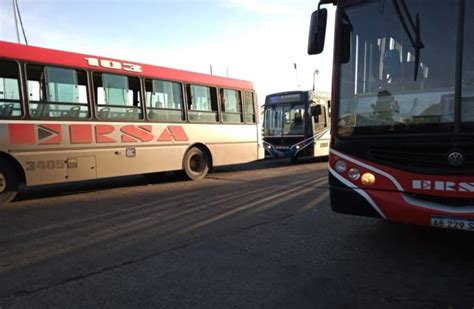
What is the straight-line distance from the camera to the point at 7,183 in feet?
25.9

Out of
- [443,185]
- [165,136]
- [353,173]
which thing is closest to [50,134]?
[165,136]

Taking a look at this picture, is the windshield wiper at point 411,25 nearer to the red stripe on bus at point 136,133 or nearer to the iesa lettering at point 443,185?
the iesa lettering at point 443,185

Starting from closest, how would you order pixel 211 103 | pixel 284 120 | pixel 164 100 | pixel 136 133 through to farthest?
pixel 136 133, pixel 164 100, pixel 211 103, pixel 284 120

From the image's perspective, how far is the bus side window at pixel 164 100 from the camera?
10359 mm

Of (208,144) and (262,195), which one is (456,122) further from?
(208,144)

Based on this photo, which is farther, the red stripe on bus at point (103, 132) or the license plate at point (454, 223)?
the red stripe on bus at point (103, 132)

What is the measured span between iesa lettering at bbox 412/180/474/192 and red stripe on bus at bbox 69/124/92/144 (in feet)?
21.9

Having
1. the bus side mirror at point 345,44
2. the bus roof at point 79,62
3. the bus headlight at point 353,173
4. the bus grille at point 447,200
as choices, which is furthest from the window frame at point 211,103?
the bus grille at point 447,200

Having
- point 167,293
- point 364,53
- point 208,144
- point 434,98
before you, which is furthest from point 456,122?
point 208,144

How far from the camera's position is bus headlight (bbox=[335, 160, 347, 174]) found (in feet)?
16.0

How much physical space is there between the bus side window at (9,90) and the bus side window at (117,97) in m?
1.62

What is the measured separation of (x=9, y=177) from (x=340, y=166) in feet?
20.0

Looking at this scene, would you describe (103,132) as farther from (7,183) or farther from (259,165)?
(259,165)

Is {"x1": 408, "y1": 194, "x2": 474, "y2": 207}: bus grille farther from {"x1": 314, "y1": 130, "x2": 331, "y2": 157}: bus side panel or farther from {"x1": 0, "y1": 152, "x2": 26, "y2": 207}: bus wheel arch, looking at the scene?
{"x1": 314, "y1": 130, "x2": 331, "y2": 157}: bus side panel
